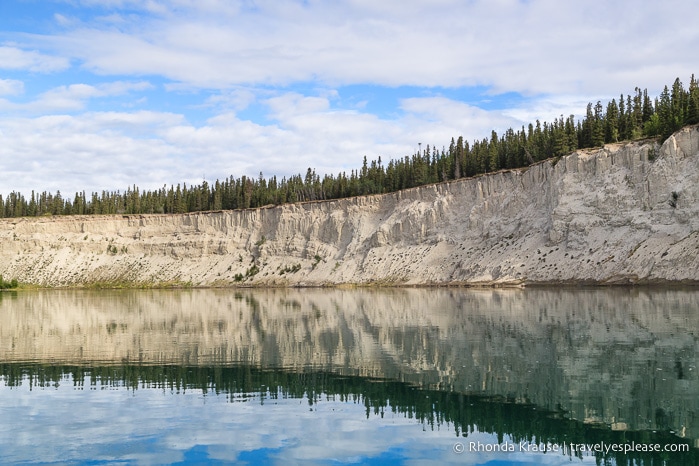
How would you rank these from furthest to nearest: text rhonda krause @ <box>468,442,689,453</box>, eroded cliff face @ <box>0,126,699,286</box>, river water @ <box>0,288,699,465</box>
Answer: eroded cliff face @ <box>0,126,699,286</box> < river water @ <box>0,288,699,465</box> < text rhonda krause @ <box>468,442,689,453</box>

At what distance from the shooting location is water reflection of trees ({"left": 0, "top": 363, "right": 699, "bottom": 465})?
13.9 m

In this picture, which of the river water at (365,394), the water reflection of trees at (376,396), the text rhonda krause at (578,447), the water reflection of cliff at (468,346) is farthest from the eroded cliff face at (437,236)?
the text rhonda krause at (578,447)

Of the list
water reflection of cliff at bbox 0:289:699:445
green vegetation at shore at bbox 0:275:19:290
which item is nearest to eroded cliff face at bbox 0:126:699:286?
green vegetation at shore at bbox 0:275:19:290

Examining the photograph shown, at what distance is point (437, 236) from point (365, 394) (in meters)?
78.3

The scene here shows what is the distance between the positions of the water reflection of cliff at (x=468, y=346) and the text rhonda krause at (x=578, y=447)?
998mm

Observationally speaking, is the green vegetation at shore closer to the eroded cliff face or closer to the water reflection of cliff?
the eroded cliff face

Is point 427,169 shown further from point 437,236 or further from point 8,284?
point 8,284

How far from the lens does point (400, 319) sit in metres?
39.7

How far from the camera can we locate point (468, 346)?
26.4 m

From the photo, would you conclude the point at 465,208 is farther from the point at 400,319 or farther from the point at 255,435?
the point at 255,435

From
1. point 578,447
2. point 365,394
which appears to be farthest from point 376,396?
point 578,447

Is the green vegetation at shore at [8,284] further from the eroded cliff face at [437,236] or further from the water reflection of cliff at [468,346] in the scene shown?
the water reflection of cliff at [468,346]

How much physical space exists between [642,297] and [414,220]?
52.8m

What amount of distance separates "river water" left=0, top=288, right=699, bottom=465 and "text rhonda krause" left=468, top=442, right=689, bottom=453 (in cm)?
4
